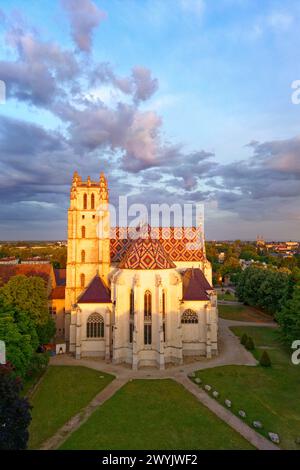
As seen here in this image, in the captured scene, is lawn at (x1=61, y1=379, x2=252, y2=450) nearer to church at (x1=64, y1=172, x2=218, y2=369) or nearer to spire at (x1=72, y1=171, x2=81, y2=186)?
church at (x1=64, y1=172, x2=218, y2=369)

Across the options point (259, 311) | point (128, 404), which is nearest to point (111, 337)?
point (128, 404)

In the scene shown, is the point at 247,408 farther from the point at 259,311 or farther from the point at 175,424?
the point at 259,311

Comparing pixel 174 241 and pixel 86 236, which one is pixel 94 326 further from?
pixel 174 241

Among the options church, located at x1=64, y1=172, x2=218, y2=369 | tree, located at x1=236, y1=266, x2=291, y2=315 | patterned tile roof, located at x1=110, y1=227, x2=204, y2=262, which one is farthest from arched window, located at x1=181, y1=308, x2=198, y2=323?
tree, located at x1=236, y1=266, x2=291, y2=315

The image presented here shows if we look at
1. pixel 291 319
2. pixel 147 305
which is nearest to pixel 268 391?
pixel 291 319

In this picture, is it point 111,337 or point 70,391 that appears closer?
point 70,391
